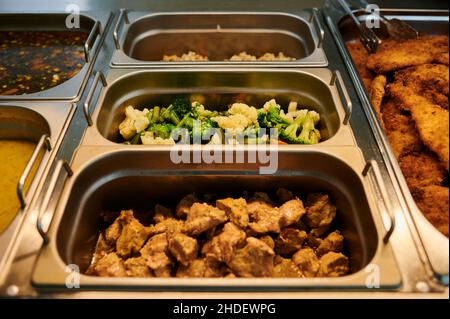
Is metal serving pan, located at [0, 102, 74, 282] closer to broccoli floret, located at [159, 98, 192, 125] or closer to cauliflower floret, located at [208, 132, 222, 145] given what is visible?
broccoli floret, located at [159, 98, 192, 125]

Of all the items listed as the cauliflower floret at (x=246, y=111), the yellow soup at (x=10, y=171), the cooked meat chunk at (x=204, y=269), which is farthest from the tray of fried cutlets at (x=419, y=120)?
the yellow soup at (x=10, y=171)

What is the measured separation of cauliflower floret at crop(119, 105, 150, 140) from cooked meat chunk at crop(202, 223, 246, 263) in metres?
0.84

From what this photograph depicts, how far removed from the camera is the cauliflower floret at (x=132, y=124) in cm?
211

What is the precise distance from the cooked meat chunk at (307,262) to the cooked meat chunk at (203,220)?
355mm

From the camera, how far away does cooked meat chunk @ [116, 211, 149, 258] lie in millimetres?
1659

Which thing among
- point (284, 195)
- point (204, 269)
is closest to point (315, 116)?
point (284, 195)

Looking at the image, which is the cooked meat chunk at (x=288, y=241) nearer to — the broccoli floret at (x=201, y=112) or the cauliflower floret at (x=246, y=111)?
the cauliflower floret at (x=246, y=111)

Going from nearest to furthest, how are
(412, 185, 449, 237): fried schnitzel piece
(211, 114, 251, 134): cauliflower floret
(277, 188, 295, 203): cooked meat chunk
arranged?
1. (412, 185, 449, 237): fried schnitzel piece
2. (277, 188, 295, 203): cooked meat chunk
3. (211, 114, 251, 134): cauliflower floret

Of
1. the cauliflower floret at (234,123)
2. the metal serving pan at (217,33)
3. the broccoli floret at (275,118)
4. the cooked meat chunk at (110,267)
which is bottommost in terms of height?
the cooked meat chunk at (110,267)

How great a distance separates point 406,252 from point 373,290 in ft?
0.70

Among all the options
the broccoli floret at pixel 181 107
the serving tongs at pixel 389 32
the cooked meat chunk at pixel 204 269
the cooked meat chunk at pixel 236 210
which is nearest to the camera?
the cooked meat chunk at pixel 204 269

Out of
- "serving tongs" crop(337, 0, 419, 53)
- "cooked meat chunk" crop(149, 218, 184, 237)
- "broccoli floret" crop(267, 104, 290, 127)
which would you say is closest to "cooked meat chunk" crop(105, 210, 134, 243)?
"cooked meat chunk" crop(149, 218, 184, 237)

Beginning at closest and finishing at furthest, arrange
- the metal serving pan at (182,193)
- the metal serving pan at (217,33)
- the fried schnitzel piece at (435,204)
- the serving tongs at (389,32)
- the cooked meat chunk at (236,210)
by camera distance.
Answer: the metal serving pan at (182,193) → the fried schnitzel piece at (435,204) → the cooked meat chunk at (236,210) → the serving tongs at (389,32) → the metal serving pan at (217,33)

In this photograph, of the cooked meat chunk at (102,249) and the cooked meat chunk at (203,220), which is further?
the cooked meat chunk at (102,249)
